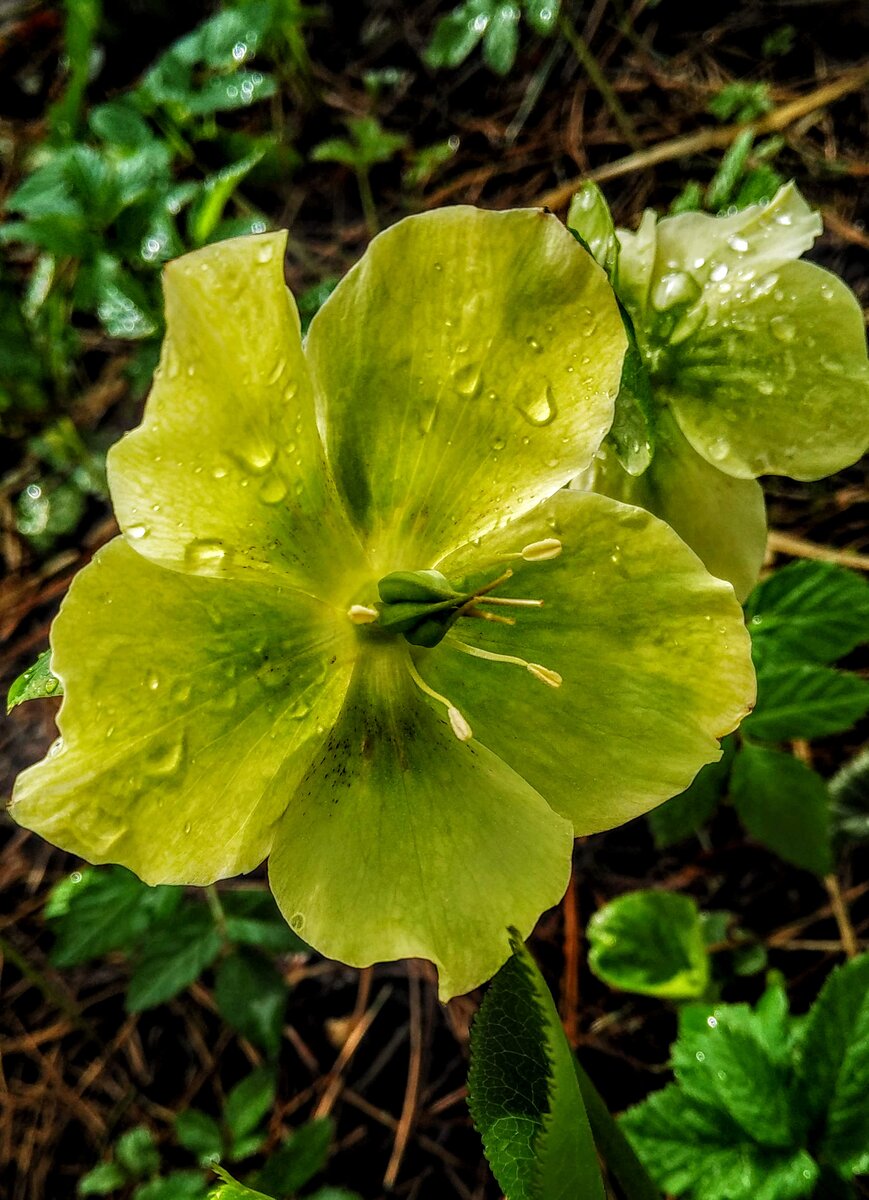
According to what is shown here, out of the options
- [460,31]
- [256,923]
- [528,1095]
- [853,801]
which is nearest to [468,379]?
[528,1095]

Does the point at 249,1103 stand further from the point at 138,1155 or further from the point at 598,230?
the point at 598,230

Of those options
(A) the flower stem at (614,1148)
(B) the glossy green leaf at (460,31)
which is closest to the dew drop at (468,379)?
(A) the flower stem at (614,1148)

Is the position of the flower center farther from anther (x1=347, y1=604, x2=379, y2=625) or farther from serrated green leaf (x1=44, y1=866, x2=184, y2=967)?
serrated green leaf (x1=44, y1=866, x2=184, y2=967)

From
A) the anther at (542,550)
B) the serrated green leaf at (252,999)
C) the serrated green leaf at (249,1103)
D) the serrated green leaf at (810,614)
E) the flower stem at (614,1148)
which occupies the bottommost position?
the serrated green leaf at (249,1103)

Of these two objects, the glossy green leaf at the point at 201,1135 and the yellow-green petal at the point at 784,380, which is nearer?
the yellow-green petal at the point at 784,380

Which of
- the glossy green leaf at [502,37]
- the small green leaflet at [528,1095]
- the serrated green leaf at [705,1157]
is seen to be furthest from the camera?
the glossy green leaf at [502,37]

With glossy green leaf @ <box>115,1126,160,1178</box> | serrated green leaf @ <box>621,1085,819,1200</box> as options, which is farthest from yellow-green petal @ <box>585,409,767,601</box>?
glossy green leaf @ <box>115,1126,160,1178</box>

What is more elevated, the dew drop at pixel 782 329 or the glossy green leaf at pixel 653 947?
the dew drop at pixel 782 329

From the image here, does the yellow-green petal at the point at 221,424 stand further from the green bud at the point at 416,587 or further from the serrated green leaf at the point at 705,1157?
the serrated green leaf at the point at 705,1157
